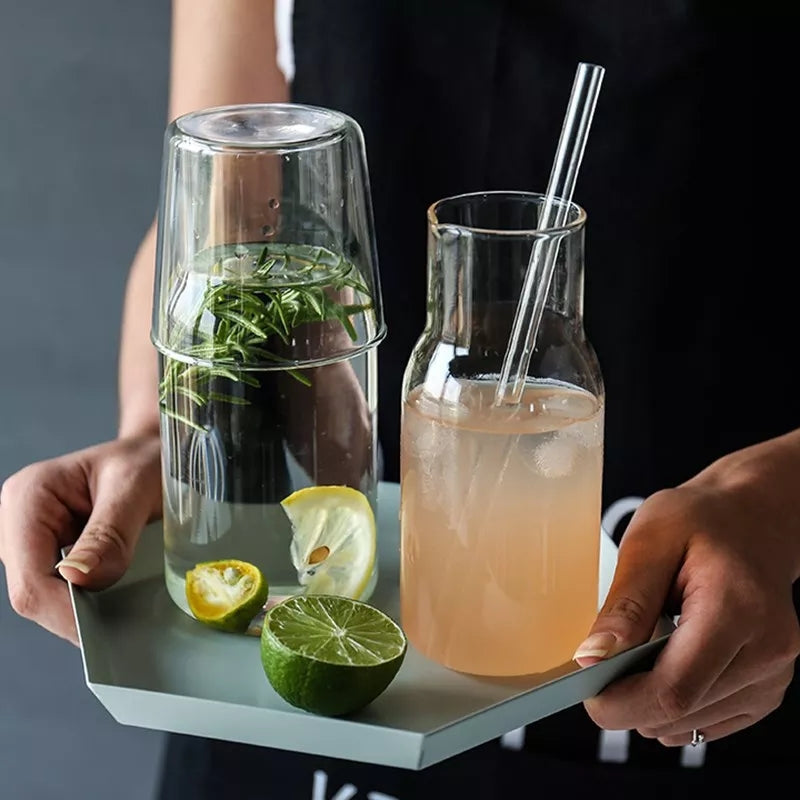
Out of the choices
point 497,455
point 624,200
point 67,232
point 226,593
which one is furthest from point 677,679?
point 67,232

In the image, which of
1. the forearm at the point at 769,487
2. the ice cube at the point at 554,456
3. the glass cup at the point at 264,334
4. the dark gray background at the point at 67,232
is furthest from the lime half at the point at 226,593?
the dark gray background at the point at 67,232

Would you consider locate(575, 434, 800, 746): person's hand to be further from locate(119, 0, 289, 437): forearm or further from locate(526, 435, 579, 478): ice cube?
locate(119, 0, 289, 437): forearm

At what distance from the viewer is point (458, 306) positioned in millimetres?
700

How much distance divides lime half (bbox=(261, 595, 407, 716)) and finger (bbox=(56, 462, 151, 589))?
13 centimetres

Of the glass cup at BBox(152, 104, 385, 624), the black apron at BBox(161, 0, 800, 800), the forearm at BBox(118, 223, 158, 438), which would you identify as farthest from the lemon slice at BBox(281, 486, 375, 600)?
the black apron at BBox(161, 0, 800, 800)

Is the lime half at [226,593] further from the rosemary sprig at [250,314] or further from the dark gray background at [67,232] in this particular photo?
the dark gray background at [67,232]

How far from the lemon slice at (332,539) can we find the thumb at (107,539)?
110mm

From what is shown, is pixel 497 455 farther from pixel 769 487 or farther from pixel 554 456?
pixel 769 487

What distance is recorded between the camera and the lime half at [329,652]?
64 centimetres

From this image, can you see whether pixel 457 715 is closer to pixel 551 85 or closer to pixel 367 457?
pixel 367 457

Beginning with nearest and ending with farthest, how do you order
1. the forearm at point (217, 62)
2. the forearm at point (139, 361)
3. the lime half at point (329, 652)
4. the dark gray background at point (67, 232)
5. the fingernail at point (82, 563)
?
the lime half at point (329, 652) < the fingernail at point (82, 563) < the forearm at point (139, 361) < the forearm at point (217, 62) < the dark gray background at point (67, 232)

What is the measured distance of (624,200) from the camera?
1.06 metres

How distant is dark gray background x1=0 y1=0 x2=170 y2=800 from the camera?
4.77ft

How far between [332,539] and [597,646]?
17cm
